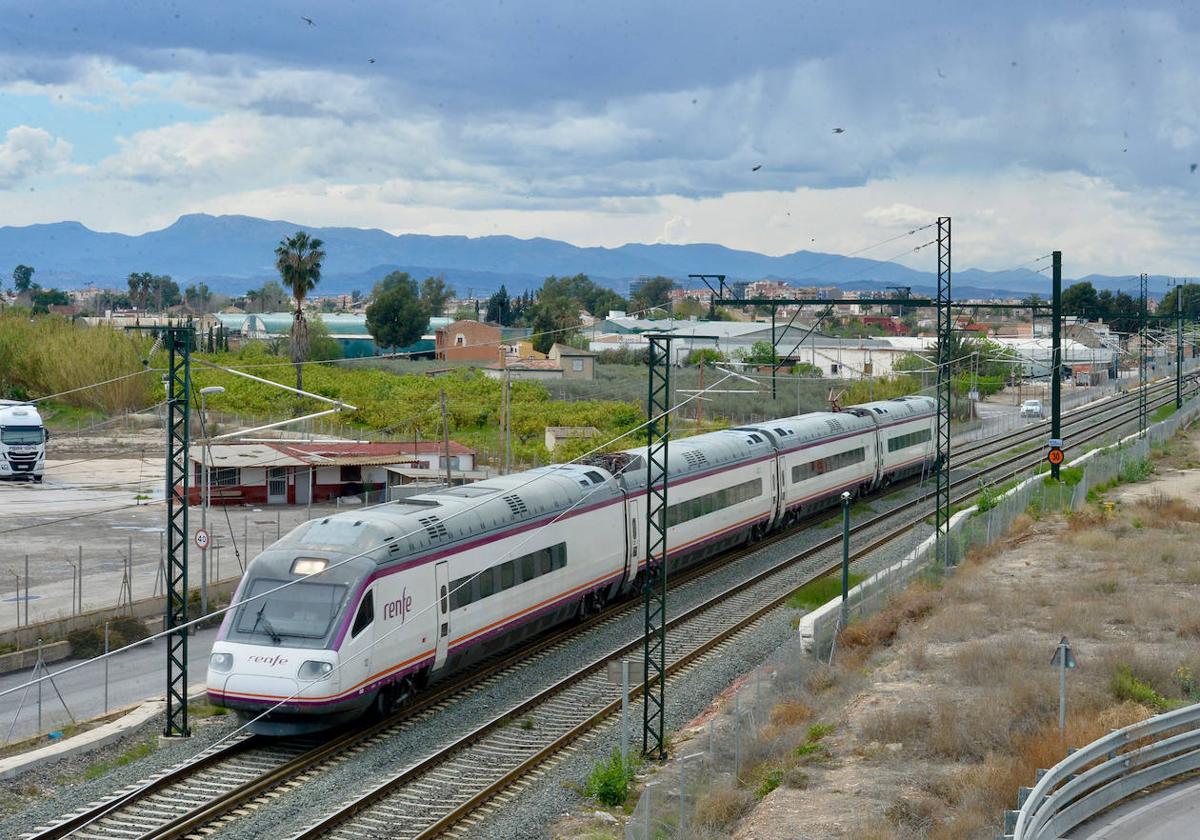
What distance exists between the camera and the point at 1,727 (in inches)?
953

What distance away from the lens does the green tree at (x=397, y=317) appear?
465 ft

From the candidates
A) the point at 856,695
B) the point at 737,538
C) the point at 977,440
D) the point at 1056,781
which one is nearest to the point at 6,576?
the point at 737,538

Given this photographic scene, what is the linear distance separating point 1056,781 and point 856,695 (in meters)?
7.77

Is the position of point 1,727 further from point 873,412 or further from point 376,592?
point 873,412

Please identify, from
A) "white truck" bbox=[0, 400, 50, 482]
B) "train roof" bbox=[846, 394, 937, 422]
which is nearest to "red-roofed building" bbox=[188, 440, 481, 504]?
"white truck" bbox=[0, 400, 50, 482]

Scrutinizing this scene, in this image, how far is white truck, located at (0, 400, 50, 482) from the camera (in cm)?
6234

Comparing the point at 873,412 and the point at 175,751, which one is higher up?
the point at 873,412

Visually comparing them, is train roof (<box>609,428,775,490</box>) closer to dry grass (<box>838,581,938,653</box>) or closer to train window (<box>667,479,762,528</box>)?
train window (<box>667,479,762,528</box>)

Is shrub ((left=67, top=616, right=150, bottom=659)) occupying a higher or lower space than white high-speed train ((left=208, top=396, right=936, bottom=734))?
lower

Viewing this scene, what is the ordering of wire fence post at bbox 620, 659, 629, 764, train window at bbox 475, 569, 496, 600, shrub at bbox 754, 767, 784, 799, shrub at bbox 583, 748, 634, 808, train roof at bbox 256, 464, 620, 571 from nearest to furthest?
shrub at bbox 754, 767, 784, 799 → shrub at bbox 583, 748, 634, 808 → wire fence post at bbox 620, 659, 629, 764 → train roof at bbox 256, 464, 620, 571 → train window at bbox 475, 569, 496, 600

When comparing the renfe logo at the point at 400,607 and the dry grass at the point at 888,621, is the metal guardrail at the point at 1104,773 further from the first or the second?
the renfe logo at the point at 400,607

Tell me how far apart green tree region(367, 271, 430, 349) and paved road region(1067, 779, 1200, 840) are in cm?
12969

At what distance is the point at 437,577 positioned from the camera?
21844 mm

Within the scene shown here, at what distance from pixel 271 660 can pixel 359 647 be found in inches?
53.0
